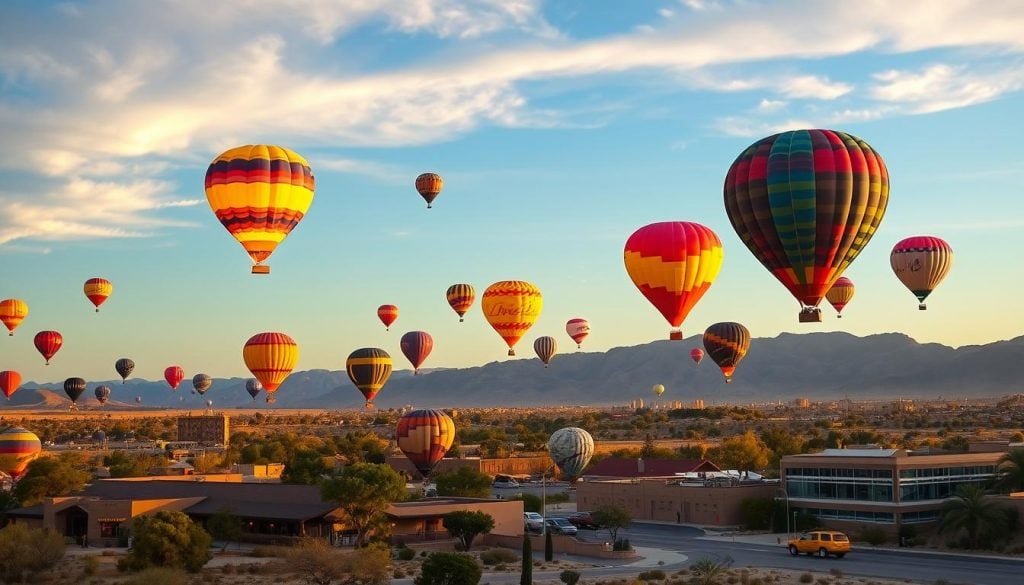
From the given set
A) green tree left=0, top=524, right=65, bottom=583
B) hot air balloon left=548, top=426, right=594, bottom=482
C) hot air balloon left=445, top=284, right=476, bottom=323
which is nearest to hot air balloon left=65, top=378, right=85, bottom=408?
hot air balloon left=445, top=284, right=476, bottom=323

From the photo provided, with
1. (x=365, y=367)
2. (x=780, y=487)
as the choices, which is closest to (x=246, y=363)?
(x=365, y=367)

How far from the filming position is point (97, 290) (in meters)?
135

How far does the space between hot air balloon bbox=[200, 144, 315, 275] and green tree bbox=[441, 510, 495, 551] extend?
16252 mm

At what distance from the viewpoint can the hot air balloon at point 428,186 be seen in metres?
106

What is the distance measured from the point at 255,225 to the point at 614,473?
42129 mm

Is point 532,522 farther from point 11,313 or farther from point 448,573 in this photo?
point 11,313

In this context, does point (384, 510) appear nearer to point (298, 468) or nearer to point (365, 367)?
point (298, 468)

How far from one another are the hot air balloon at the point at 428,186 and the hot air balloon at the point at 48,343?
61155 millimetres

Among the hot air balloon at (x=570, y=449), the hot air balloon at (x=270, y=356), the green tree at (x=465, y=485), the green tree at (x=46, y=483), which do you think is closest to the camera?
the green tree at (x=46, y=483)

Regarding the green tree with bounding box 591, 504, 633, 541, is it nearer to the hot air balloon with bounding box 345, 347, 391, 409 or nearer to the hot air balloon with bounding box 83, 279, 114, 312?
the hot air balloon with bounding box 345, 347, 391, 409

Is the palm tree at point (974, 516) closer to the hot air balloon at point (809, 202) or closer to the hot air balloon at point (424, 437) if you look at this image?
the hot air balloon at point (809, 202)

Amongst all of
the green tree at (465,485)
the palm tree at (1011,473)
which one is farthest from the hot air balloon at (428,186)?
the palm tree at (1011,473)

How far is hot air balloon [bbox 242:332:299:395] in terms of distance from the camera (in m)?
99.2

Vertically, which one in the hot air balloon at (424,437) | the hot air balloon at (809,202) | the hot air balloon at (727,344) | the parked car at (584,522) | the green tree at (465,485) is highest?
the hot air balloon at (809,202)
